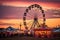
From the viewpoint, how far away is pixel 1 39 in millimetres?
4977

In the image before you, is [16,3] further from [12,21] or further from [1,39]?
[1,39]

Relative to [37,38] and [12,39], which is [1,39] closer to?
[12,39]

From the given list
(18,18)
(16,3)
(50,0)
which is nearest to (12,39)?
(18,18)

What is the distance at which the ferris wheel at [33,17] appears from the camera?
5.35 m

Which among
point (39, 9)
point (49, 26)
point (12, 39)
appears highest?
point (39, 9)

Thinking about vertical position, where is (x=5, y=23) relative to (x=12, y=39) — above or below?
above

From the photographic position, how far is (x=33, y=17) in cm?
542

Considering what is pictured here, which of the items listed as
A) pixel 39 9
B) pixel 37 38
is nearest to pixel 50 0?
pixel 39 9

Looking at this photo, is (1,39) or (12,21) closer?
(1,39)

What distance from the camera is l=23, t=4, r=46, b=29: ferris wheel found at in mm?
5348

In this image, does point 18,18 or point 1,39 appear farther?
point 18,18

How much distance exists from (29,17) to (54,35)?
907mm

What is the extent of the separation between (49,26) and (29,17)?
0.65 metres

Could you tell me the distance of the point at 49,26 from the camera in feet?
17.6
